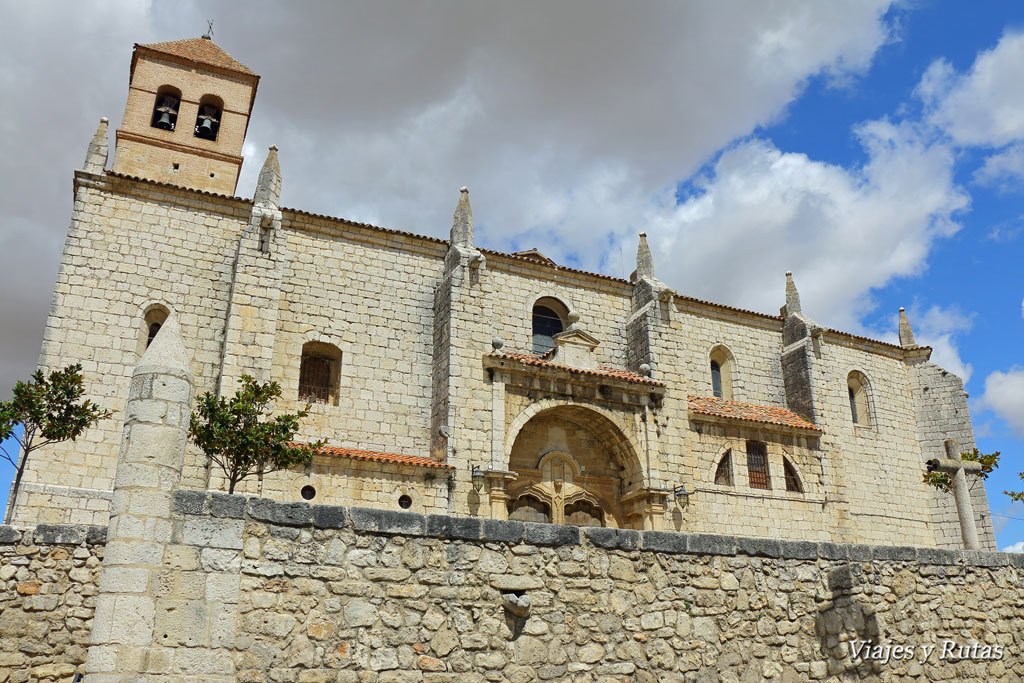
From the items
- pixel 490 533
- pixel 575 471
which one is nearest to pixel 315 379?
pixel 575 471

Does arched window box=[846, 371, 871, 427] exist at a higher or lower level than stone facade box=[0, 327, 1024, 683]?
higher

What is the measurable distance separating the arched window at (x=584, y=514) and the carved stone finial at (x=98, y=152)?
12736mm

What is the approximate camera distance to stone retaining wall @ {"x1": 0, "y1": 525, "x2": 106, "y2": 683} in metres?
7.31

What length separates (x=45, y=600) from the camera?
7.45 metres

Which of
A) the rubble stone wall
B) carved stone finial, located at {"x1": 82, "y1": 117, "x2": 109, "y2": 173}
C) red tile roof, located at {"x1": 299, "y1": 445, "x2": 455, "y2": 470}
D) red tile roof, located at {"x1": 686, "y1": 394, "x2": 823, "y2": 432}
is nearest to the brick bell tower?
carved stone finial, located at {"x1": 82, "y1": 117, "x2": 109, "y2": 173}

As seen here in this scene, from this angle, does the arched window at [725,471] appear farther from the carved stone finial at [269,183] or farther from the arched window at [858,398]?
the carved stone finial at [269,183]

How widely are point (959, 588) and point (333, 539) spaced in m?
7.10

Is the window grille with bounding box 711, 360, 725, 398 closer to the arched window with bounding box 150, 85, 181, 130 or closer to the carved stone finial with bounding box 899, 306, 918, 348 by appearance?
the carved stone finial with bounding box 899, 306, 918, 348

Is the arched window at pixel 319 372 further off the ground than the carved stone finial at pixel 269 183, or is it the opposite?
the carved stone finial at pixel 269 183

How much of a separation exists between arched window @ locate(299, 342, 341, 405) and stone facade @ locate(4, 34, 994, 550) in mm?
Result: 86

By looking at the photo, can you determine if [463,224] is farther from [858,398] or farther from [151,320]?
[858,398]

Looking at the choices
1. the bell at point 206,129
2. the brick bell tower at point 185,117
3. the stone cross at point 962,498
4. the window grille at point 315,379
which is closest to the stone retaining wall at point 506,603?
the stone cross at point 962,498

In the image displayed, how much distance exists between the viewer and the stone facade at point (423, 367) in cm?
1489

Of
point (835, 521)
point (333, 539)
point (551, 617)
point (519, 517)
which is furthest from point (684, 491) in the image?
point (333, 539)
